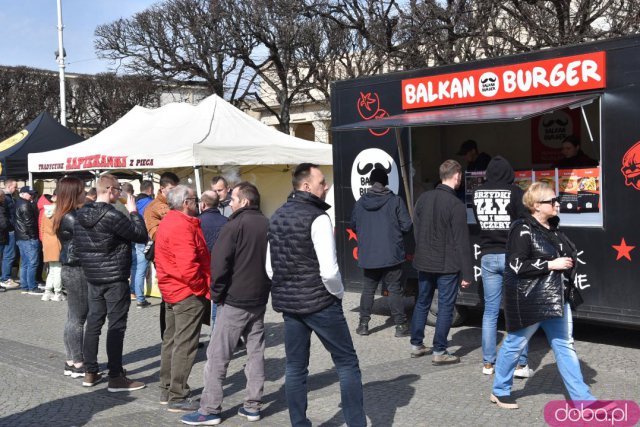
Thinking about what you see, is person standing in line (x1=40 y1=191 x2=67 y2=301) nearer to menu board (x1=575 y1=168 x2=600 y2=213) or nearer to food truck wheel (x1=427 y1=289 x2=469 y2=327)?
food truck wheel (x1=427 y1=289 x2=469 y2=327)

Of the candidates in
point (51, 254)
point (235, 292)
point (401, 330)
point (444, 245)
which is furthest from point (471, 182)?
point (51, 254)

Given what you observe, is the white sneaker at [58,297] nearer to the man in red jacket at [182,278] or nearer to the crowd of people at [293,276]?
the crowd of people at [293,276]

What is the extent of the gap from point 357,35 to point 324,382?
18.3 meters

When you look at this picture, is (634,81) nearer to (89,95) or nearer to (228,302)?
(228,302)

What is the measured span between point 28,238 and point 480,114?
827 cm

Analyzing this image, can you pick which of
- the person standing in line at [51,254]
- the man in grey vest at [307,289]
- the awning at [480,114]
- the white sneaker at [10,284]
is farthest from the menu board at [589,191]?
the white sneaker at [10,284]

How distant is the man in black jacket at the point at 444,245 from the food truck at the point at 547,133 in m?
0.33

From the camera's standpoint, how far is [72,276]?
684cm

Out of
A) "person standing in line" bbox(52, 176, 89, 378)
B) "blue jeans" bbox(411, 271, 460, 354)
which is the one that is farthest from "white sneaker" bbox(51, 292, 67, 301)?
"blue jeans" bbox(411, 271, 460, 354)

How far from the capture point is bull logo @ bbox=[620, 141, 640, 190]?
6.73 meters

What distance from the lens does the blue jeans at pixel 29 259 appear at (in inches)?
499

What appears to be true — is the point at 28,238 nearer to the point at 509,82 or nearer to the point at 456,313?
the point at 456,313

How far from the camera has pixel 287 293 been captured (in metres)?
4.69

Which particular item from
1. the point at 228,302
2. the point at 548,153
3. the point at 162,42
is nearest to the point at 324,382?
the point at 228,302
